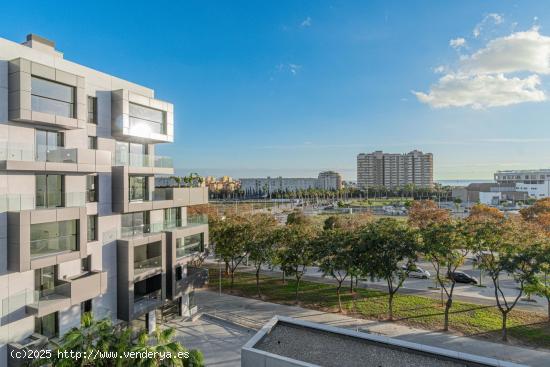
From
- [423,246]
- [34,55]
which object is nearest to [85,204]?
[34,55]

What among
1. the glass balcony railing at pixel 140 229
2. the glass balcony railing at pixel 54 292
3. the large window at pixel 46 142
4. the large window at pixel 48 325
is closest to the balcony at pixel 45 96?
the large window at pixel 46 142

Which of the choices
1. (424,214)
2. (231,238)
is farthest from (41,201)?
(424,214)

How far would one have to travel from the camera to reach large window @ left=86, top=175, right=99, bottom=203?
16641 millimetres

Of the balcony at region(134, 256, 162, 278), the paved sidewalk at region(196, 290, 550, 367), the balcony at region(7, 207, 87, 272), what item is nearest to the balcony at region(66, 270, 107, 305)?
the balcony at region(7, 207, 87, 272)

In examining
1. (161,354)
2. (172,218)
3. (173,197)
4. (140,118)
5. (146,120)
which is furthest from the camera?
(172,218)

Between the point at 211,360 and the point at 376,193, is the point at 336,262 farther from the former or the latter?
the point at 376,193

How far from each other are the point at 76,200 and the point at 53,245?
84.8 inches

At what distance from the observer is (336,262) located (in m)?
22.7

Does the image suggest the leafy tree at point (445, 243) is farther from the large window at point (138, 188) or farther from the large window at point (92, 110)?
the large window at point (92, 110)

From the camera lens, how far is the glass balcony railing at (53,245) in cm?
1371

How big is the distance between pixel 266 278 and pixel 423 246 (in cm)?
1615

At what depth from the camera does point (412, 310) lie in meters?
23.2

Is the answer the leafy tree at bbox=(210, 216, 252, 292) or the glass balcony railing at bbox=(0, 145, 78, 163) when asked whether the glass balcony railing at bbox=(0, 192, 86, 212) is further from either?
the leafy tree at bbox=(210, 216, 252, 292)

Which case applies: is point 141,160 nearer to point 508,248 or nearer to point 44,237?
point 44,237
